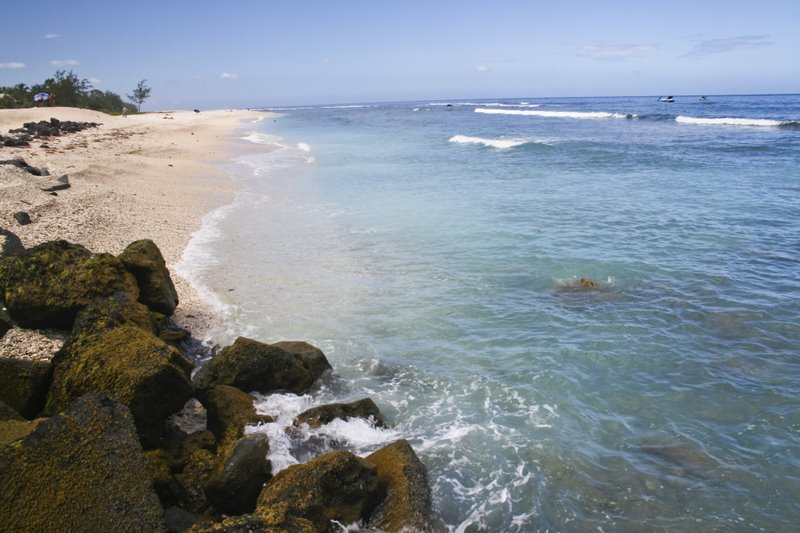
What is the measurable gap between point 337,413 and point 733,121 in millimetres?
56764

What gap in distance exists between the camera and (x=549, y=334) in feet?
30.6

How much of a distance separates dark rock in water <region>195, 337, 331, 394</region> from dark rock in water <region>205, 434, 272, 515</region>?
160 cm

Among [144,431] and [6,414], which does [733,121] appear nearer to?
[144,431]

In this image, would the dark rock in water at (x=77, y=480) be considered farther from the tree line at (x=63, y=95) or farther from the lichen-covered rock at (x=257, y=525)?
the tree line at (x=63, y=95)

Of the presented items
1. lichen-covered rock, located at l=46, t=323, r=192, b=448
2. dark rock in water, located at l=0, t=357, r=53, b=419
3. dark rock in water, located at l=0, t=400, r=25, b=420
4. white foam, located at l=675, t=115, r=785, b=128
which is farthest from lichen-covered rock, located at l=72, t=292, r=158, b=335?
white foam, located at l=675, t=115, r=785, b=128

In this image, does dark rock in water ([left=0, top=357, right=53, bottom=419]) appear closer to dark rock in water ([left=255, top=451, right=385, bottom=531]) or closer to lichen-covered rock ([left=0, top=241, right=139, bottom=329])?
lichen-covered rock ([left=0, top=241, right=139, bottom=329])

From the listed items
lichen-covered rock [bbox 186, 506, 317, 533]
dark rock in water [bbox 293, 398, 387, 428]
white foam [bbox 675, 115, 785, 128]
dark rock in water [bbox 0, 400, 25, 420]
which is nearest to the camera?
lichen-covered rock [bbox 186, 506, 317, 533]

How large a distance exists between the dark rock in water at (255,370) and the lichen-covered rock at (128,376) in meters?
1.01

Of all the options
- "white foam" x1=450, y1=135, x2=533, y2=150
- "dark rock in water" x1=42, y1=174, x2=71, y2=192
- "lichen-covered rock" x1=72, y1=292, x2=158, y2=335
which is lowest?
"lichen-covered rock" x1=72, y1=292, x2=158, y2=335

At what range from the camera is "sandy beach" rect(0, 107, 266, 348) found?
11609mm

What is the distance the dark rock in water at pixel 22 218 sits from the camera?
11492 mm

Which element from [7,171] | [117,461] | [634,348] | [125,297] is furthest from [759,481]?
[7,171]

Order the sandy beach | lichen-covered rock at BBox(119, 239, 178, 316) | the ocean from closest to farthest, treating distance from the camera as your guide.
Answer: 1. the ocean
2. lichen-covered rock at BBox(119, 239, 178, 316)
3. the sandy beach

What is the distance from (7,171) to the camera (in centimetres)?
1574
